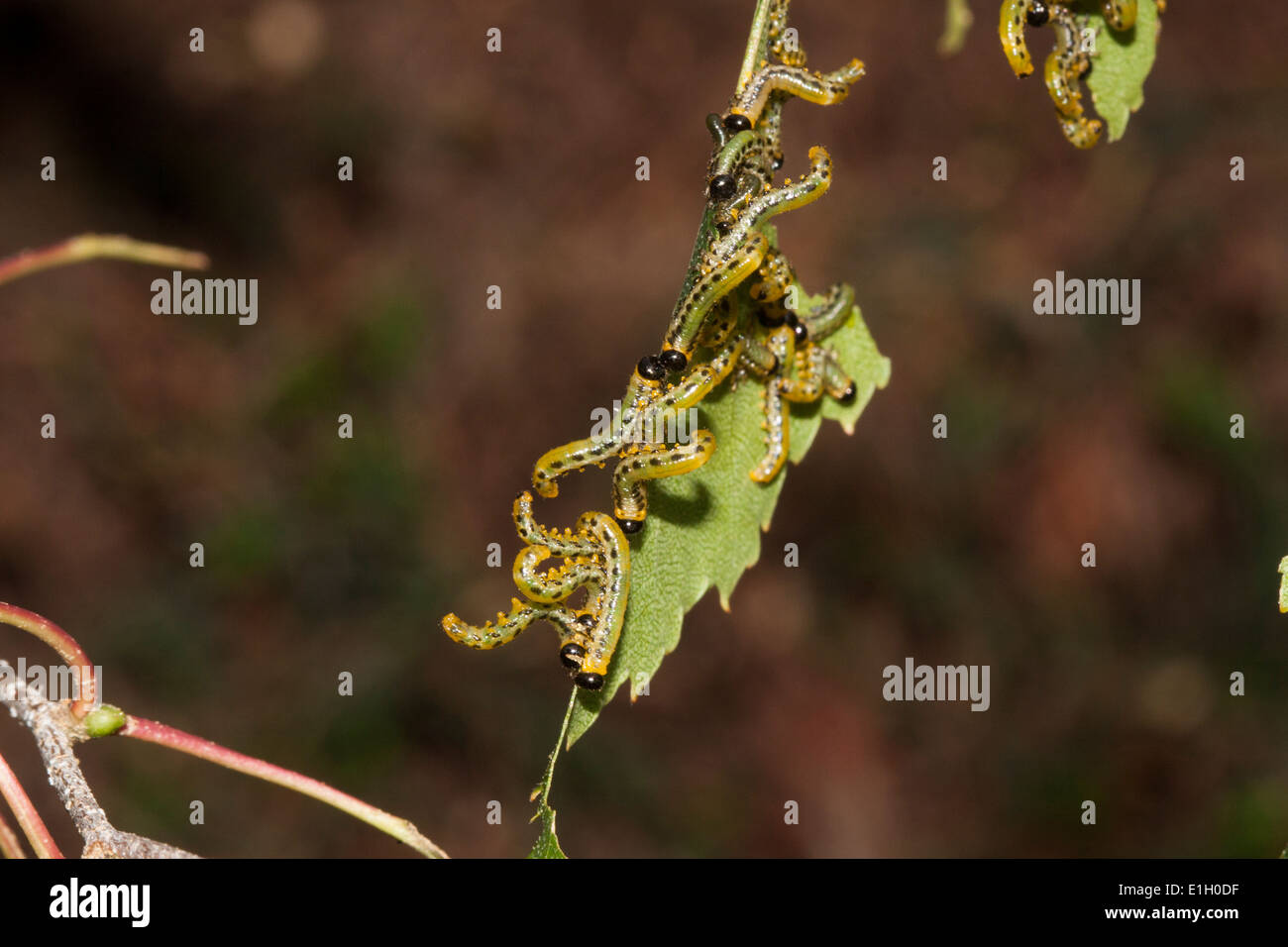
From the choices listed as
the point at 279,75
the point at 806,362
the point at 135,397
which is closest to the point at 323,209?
the point at 279,75

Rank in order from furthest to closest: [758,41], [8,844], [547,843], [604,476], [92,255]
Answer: [604,476] < [547,843] < [758,41] < [8,844] < [92,255]

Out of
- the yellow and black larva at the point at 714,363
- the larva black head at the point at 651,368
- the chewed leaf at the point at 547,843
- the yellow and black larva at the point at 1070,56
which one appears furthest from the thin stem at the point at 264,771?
the yellow and black larva at the point at 1070,56

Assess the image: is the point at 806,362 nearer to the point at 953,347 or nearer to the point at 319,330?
the point at 953,347
